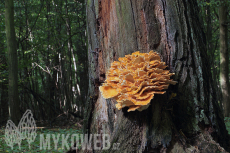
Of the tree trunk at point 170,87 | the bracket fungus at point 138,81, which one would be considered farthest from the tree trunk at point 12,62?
the bracket fungus at point 138,81

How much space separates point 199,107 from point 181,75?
15.1 inches

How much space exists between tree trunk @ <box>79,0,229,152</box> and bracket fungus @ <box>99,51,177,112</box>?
0.83ft

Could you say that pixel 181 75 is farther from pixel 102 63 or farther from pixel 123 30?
pixel 102 63

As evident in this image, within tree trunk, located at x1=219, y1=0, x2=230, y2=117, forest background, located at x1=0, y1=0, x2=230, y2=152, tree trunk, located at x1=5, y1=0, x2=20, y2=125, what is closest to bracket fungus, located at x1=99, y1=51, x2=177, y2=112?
tree trunk, located at x1=5, y1=0, x2=20, y2=125

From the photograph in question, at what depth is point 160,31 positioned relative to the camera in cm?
195

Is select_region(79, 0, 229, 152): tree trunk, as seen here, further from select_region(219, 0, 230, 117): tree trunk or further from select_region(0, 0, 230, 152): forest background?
select_region(219, 0, 230, 117): tree trunk

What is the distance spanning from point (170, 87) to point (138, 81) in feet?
1.69

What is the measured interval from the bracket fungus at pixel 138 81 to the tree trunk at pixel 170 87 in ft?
0.83

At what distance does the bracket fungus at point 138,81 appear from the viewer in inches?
61.4

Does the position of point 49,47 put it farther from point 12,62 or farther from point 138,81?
point 138,81

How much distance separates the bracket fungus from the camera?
61.4 inches

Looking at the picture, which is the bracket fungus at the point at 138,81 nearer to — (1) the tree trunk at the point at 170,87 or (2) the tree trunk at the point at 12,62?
(1) the tree trunk at the point at 170,87

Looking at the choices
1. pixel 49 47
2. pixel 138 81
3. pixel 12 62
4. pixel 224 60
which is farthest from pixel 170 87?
pixel 49 47

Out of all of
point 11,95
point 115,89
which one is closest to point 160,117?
point 115,89
